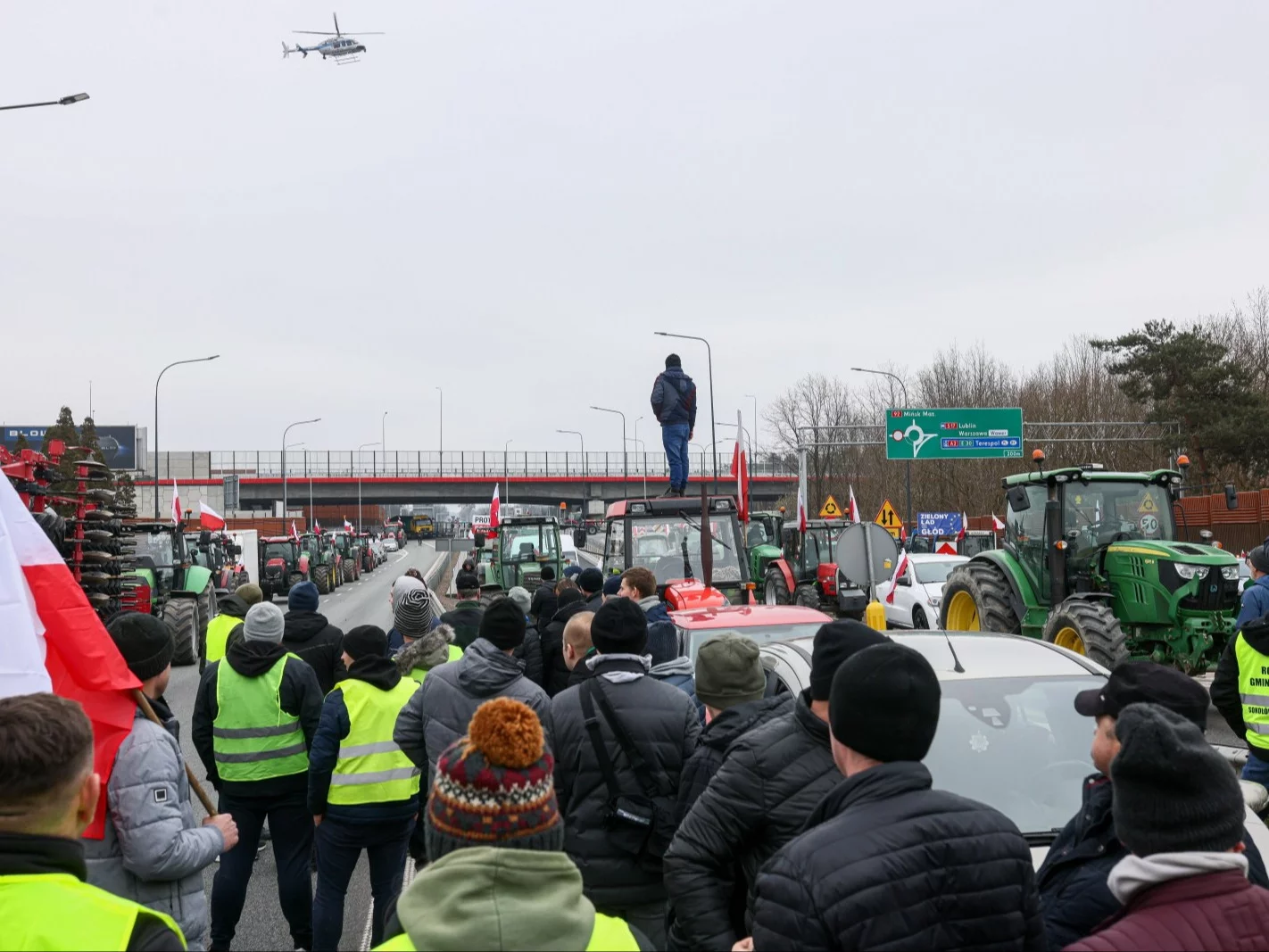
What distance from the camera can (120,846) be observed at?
3918 mm

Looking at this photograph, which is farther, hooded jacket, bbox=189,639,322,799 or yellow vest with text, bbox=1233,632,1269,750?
yellow vest with text, bbox=1233,632,1269,750

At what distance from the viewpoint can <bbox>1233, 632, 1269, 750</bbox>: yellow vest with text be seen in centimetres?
649

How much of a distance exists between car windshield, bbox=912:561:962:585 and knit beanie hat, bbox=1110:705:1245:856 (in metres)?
22.2

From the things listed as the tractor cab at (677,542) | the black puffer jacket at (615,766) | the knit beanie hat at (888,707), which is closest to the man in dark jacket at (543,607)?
the black puffer jacket at (615,766)

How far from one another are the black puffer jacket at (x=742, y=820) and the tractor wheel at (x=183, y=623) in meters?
18.0

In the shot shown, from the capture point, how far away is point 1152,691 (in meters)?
3.43

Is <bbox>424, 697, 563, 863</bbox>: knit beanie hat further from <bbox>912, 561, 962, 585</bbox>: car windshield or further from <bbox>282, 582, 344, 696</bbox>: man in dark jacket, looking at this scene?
<bbox>912, 561, 962, 585</bbox>: car windshield

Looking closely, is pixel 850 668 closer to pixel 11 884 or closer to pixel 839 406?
pixel 11 884

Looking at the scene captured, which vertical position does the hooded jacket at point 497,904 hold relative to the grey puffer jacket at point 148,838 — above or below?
above

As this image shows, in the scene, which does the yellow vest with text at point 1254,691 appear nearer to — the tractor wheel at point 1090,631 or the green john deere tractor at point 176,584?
the tractor wheel at point 1090,631

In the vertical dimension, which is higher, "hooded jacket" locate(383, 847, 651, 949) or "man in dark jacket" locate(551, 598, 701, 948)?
"hooded jacket" locate(383, 847, 651, 949)

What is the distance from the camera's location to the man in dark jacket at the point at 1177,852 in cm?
237

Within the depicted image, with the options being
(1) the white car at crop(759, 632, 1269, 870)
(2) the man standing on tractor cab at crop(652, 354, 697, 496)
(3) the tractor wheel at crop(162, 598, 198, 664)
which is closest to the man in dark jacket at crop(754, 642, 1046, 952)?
(1) the white car at crop(759, 632, 1269, 870)

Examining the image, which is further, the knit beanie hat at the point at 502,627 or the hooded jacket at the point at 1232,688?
the hooded jacket at the point at 1232,688
